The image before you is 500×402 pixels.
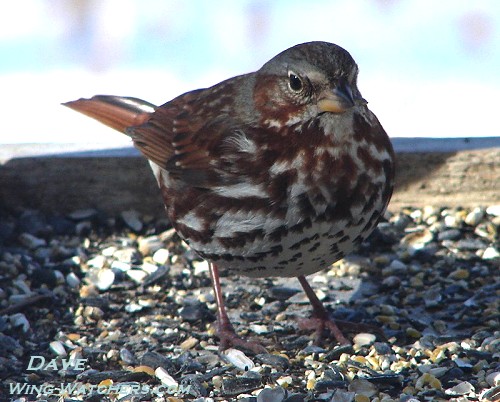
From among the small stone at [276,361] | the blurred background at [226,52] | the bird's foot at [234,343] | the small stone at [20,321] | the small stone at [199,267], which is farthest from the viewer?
the blurred background at [226,52]

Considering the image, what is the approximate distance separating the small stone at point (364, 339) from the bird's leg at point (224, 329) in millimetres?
413

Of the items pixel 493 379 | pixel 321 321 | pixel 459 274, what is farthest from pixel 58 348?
pixel 459 274

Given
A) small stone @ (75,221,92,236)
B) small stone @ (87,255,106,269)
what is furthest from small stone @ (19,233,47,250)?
small stone @ (87,255,106,269)

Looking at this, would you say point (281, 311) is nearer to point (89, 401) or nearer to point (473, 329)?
point (473, 329)

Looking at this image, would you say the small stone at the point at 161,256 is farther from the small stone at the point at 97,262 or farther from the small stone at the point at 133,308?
the small stone at the point at 133,308

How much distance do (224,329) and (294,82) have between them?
1169 millimetres

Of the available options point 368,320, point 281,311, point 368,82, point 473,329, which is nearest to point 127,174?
point 281,311

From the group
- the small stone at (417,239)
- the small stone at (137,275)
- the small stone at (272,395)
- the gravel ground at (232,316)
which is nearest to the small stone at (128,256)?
the gravel ground at (232,316)

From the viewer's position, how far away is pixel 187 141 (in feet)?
16.5

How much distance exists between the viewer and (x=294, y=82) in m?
4.38

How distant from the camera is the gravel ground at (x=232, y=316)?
14.3 feet

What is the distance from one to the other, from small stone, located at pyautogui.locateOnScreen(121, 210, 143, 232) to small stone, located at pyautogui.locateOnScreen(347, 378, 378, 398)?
6.79 feet

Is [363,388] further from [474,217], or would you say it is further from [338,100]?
[474,217]

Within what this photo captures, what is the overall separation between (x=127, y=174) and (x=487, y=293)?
2015 millimetres
